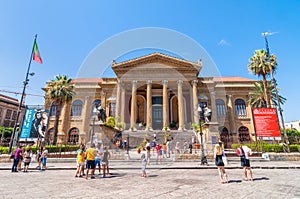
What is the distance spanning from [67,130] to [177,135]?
73.9ft

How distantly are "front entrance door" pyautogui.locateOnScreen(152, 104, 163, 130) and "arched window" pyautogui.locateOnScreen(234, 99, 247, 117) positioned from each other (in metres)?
15.1

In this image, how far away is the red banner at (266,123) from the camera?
1476 cm

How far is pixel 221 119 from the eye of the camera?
31.7 m

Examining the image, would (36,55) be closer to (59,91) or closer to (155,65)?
(59,91)

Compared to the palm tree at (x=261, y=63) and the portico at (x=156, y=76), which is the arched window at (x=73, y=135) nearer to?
the portico at (x=156, y=76)

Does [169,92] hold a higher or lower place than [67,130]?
higher

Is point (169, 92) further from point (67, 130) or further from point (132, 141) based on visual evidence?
point (67, 130)

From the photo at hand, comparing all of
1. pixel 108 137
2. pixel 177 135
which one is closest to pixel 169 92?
pixel 177 135

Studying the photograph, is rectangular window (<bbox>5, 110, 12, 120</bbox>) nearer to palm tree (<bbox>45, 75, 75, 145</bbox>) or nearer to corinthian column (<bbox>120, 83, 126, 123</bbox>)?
palm tree (<bbox>45, 75, 75, 145</bbox>)

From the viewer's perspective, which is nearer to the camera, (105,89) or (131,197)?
(131,197)

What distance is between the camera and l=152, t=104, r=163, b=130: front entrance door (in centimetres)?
3042

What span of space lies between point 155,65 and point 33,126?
64.2 ft

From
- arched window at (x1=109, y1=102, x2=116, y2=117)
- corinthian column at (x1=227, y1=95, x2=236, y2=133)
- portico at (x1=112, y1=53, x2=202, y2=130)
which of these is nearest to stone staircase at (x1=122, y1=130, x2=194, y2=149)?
portico at (x1=112, y1=53, x2=202, y2=130)

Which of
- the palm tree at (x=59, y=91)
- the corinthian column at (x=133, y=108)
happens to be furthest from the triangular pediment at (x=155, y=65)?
the palm tree at (x=59, y=91)
